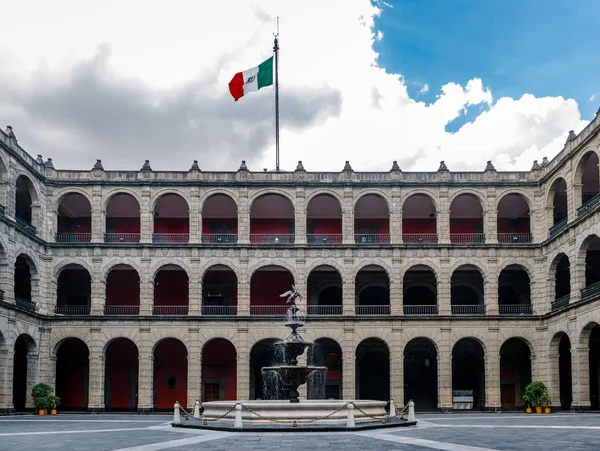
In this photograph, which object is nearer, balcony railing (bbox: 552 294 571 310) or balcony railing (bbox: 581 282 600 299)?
balcony railing (bbox: 581 282 600 299)

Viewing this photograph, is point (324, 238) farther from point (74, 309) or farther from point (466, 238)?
point (74, 309)

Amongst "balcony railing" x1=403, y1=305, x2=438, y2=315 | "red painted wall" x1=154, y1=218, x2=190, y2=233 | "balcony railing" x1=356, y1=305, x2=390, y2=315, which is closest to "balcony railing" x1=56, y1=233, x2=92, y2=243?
"red painted wall" x1=154, y1=218, x2=190, y2=233

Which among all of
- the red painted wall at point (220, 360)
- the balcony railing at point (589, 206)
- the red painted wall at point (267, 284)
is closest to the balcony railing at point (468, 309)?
the balcony railing at point (589, 206)

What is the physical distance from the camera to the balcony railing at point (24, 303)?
39.8 meters

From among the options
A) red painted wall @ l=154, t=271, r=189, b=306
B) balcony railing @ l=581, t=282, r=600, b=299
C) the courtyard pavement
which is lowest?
the courtyard pavement

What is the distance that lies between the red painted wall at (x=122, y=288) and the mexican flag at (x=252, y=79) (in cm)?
1182

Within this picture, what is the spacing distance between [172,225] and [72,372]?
32.7ft

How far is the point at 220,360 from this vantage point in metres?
46.3

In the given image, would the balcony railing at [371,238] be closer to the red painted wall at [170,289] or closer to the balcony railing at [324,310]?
the balcony railing at [324,310]

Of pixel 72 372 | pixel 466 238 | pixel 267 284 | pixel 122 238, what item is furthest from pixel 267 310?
pixel 466 238

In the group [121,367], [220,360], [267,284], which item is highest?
[267,284]

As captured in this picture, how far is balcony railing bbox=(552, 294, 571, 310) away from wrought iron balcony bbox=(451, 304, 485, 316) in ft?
13.2

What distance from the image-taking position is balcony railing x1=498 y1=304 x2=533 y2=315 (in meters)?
43.6

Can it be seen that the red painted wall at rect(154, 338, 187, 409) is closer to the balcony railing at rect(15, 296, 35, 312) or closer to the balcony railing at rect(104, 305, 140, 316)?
the balcony railing at rect(104, 305, 140, 316)
